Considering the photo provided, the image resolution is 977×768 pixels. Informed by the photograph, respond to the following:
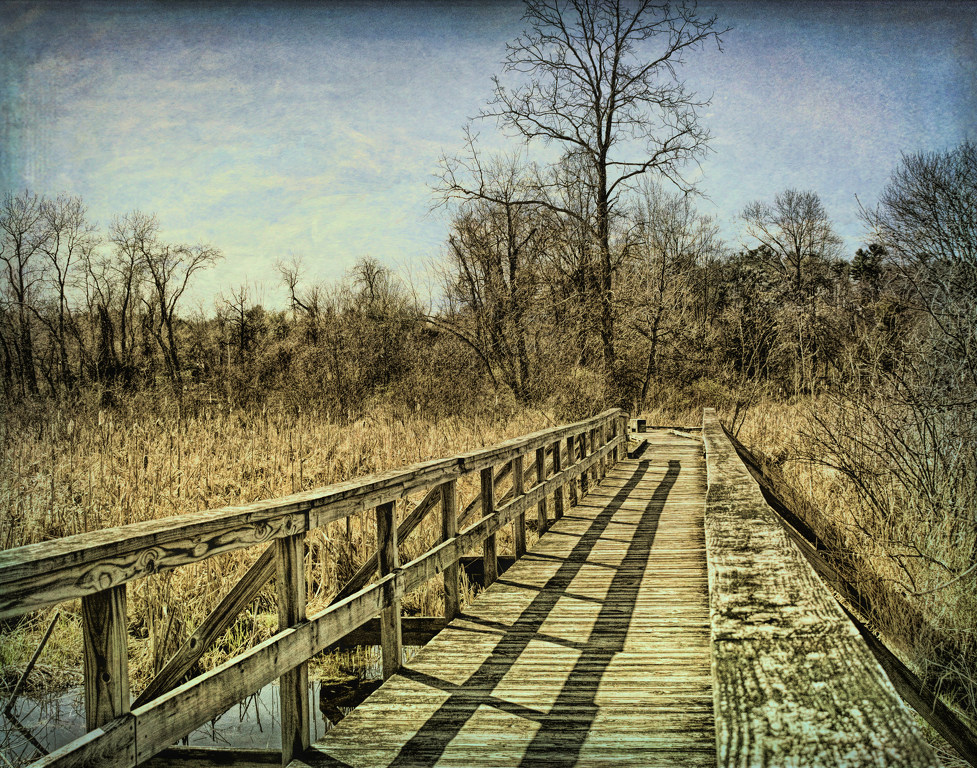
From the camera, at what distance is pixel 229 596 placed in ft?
10.1

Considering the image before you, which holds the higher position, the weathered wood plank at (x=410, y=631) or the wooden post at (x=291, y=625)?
the wooden post at (x=291, y=625)

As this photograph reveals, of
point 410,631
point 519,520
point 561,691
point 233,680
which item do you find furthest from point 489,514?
point 233,680

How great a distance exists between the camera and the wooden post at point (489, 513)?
19.6ft

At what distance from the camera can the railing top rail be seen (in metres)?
1.98

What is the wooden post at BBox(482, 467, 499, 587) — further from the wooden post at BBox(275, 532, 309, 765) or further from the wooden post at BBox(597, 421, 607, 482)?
the wooden post at BBox(597, 421, 607, 482)

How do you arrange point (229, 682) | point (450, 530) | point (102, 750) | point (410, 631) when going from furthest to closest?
point (410, 631)
point (450, 530)
point (229, 682)
point (102, 750)

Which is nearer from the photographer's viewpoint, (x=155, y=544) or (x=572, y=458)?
(x=155, y=544)

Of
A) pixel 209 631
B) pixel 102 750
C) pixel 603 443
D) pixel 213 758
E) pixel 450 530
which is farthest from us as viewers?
pixel 603 443

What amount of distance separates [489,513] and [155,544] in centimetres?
380

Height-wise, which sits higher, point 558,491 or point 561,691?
point 558,491

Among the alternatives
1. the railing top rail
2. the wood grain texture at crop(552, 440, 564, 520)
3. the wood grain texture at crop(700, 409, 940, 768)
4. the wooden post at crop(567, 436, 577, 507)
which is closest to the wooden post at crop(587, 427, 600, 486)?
the wooden post at crop(567, 436, 577, 507)

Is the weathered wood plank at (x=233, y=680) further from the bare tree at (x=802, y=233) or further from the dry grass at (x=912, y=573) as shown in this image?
the bare tree at (x=802, y=233)

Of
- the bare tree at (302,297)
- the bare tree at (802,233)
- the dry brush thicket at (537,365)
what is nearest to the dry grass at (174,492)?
the dry brush thicket at (537,365)

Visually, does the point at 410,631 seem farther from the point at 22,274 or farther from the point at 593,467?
the point at 22,274
